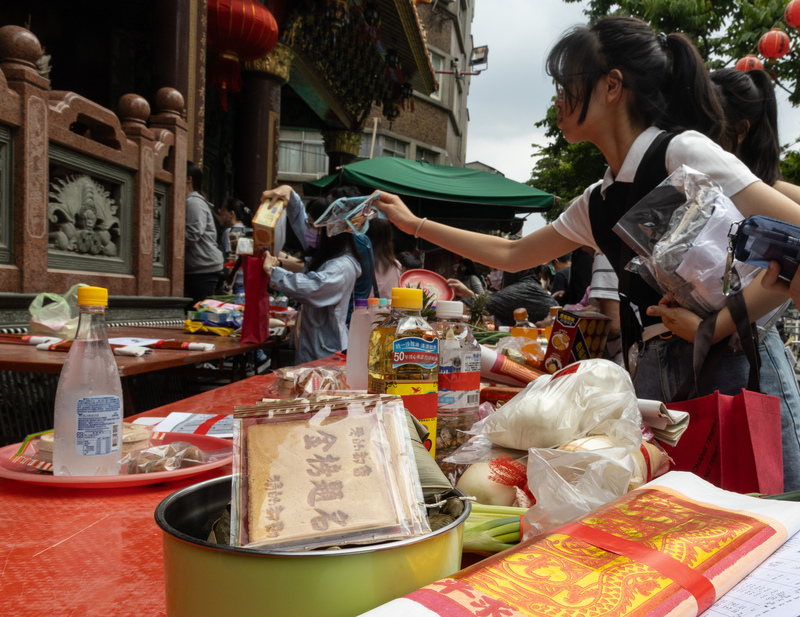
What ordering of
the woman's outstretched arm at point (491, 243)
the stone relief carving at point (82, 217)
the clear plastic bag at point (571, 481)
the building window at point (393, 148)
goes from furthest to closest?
the building window at point (393, 148)
the stone relief carving at point (82, 217)
the woman's outstretched arm at point (491, 243)
the clear plastic bag at point (571, 481)

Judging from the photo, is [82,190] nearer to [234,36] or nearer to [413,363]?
[413,363]

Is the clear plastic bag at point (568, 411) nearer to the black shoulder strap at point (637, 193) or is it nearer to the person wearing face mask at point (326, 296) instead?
the black shoulder strap at point (637, 193)

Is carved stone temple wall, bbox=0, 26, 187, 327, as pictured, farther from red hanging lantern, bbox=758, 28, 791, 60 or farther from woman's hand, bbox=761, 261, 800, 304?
red hanging lantern, bbox=758, 28, 791, 60

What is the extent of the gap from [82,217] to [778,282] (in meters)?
3.58

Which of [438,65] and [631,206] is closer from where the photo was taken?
[631,206]

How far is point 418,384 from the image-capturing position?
0.88 metres

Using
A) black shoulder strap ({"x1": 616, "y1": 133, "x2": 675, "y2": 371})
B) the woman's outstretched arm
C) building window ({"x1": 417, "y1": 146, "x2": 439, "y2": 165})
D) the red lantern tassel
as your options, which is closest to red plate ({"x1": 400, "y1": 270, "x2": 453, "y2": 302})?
the woman's outstretched arm

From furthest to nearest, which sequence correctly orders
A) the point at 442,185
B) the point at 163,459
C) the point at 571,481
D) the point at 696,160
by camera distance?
the point at 442,185 < the point at 696,160 < the point at 163,459 < the point at 571,481

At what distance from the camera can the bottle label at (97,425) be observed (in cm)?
88

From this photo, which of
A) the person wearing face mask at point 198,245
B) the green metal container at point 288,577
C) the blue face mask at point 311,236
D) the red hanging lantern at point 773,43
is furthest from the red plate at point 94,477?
the red hanging lantern at point 773,43

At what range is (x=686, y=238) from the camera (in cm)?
115

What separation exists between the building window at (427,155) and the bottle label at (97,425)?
23.8m

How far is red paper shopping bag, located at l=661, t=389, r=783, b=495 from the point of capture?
3.06ft

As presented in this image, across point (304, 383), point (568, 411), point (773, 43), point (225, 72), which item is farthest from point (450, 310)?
point (773, 43)
